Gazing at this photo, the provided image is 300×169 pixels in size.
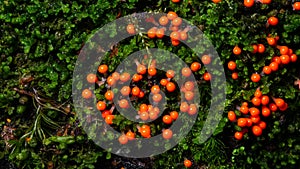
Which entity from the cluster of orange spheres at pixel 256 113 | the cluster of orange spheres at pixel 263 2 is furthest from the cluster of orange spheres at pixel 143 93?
the cluster of orange spheres at pixel 263 2

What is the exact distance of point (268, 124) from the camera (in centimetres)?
373

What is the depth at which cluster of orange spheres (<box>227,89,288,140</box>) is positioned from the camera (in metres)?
3.51

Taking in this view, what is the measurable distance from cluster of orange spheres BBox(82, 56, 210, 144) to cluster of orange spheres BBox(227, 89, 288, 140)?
1.13ft

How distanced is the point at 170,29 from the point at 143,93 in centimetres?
53

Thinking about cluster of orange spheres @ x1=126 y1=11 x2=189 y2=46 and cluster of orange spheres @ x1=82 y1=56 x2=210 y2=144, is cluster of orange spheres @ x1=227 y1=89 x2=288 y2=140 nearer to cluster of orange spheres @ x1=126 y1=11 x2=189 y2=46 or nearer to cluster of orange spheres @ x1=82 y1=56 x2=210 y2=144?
cluster of orange spheres @ x1=82 y1=56 x2=210 y2=144

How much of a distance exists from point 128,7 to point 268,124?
4.72 ft

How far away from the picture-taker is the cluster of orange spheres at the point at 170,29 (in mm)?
3541

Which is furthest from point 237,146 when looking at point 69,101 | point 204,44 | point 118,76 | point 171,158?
point 69,101

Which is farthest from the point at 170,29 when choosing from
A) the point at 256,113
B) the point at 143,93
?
the point at 256,113

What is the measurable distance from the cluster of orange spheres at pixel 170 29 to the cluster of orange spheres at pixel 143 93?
0.21m

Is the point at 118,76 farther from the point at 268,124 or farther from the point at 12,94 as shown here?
the point at 268,124

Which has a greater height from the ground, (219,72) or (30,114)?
(219,72)

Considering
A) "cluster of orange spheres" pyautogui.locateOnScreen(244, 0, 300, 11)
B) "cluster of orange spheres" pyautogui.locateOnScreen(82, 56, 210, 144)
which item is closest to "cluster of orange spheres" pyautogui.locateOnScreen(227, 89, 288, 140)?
"cluster of orange spheres" pyautogui.locateOnScreen(82, 56, 210, 144)

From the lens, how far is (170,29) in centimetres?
359
